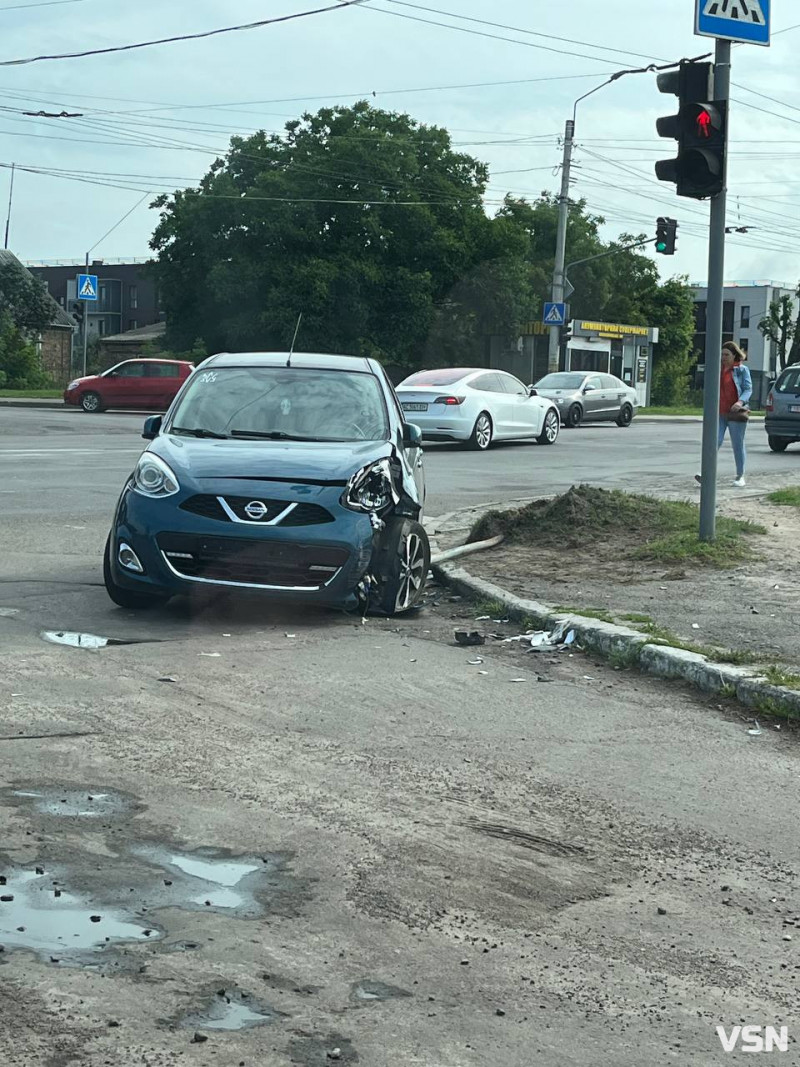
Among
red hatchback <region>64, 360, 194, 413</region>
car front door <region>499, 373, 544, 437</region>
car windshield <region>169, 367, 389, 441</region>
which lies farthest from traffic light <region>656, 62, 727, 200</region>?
red hatchback <region>64, 360, 194, 413</region>

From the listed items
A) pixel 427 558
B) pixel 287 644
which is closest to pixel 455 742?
pixel 287 644

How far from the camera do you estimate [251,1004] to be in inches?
132

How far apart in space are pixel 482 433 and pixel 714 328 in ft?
51.8

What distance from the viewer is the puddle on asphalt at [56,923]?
362 cm

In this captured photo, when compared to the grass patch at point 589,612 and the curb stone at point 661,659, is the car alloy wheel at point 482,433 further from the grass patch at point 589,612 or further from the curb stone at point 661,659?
the grass patch at point 589,612

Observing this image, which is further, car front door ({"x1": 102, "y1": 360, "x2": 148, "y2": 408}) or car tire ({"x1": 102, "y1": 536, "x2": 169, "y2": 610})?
car front door ({"x1": 102, "y1": 360, "x2": 148, "y2": 408})

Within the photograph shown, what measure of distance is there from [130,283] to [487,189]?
6148 cm

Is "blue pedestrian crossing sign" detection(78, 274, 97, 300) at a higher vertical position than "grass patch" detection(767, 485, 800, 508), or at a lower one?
higher

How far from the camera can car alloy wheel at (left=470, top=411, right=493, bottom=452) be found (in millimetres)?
26672

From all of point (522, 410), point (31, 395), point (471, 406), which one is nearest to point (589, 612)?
point (471, 406)

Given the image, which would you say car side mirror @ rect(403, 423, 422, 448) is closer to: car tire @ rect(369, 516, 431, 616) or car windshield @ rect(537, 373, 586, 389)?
car tire @ rect(369, 516, 431, 616)

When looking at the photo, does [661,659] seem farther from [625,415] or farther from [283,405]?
[625,415]

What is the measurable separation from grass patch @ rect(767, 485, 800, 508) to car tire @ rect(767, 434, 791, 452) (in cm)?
1200

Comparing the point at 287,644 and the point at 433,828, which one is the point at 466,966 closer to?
the point at 433,828
